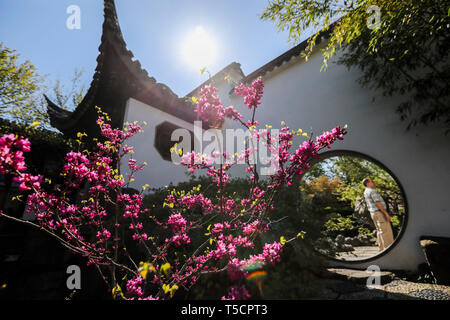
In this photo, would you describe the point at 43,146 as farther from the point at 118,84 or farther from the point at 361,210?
the point at 361,210

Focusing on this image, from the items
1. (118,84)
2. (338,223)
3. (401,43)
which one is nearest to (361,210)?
(338,223)

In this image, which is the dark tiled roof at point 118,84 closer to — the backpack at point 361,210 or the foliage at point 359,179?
the foliage at point 359,179

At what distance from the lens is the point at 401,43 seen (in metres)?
2.93

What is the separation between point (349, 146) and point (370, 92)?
1.21 m

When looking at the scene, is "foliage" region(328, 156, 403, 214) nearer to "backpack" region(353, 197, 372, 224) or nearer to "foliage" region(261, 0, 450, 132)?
"backpack" region(353, 197, 372, 224)

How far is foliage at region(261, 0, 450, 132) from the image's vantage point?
250cm

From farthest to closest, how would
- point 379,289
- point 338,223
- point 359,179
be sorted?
point 338,223 < point 359,179 < point 379,289

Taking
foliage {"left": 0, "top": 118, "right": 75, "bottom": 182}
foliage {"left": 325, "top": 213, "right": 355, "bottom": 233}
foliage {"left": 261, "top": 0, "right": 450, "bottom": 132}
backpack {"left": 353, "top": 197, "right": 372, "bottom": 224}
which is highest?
foliage {"left": 261, "top": 0, "right": 450, "bottom": 132}

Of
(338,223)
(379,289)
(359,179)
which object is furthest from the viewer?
(338,223)

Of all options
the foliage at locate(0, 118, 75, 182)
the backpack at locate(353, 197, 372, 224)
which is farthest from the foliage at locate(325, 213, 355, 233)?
the foliage at locate(0, 118, 75, 182)

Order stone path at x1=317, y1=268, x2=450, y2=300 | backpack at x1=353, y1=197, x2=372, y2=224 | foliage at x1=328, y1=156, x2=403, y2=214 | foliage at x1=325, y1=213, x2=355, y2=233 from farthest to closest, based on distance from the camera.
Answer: foliage at x1=325, y1=213, x2=355, y2=233, backpack at x1=353, y1=197, x2=372, y2=224, foliage at x1=328, y1=156, x2=403, y2=214, stone path at x1=317, y1=268, x2=450, y2=300

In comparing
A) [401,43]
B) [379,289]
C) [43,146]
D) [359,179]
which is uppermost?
[401,43]

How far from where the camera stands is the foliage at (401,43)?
8.20 feet

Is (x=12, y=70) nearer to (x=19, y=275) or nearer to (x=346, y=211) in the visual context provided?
(x=19, y=275)
